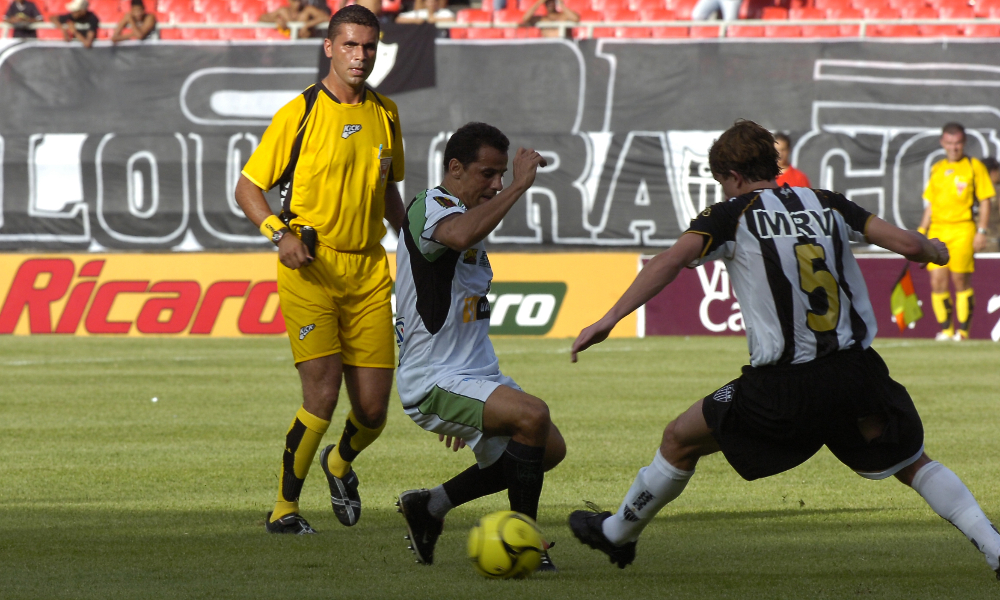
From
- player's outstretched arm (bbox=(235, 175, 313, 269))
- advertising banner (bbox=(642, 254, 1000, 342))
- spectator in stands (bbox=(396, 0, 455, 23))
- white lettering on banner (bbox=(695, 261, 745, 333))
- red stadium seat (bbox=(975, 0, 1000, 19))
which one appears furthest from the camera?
spectator in stands (bbox=(396, 0, 455, 23))

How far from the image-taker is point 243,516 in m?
6.43

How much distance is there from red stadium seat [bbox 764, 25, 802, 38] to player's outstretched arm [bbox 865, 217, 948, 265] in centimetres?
1608

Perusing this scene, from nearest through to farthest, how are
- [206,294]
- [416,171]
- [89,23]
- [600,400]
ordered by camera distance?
[600,400], [206,294], [416,171], [89,23]

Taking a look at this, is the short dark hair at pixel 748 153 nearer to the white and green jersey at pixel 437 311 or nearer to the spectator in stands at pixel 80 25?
the white and green jersey at pixel 437 311

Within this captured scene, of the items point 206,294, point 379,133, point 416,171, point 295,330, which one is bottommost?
point 206,294

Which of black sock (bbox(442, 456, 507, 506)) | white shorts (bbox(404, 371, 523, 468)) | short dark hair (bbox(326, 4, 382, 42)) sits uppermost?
short dark hair (bbox(326, 4, 382, 42))

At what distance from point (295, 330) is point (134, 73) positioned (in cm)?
1539

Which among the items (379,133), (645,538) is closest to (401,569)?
(645,538)

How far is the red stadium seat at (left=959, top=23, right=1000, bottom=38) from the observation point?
65.4 feet

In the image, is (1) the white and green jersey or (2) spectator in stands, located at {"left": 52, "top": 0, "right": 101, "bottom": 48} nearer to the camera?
(1) the white and green jersey

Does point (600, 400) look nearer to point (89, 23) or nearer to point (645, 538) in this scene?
point (645, 538)

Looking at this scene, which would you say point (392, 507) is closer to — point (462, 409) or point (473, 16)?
point (462, 409)

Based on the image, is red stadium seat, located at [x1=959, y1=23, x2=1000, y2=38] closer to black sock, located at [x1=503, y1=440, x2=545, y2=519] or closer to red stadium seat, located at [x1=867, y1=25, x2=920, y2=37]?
red stadium seat, located at [x1=867, y1=25, x2=920, y2=37]

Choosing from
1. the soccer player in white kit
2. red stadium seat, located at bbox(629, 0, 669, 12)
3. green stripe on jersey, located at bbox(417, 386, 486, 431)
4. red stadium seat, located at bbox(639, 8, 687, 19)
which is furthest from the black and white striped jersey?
red stadium seat, located at bbox(629, 0, 669, 12)
